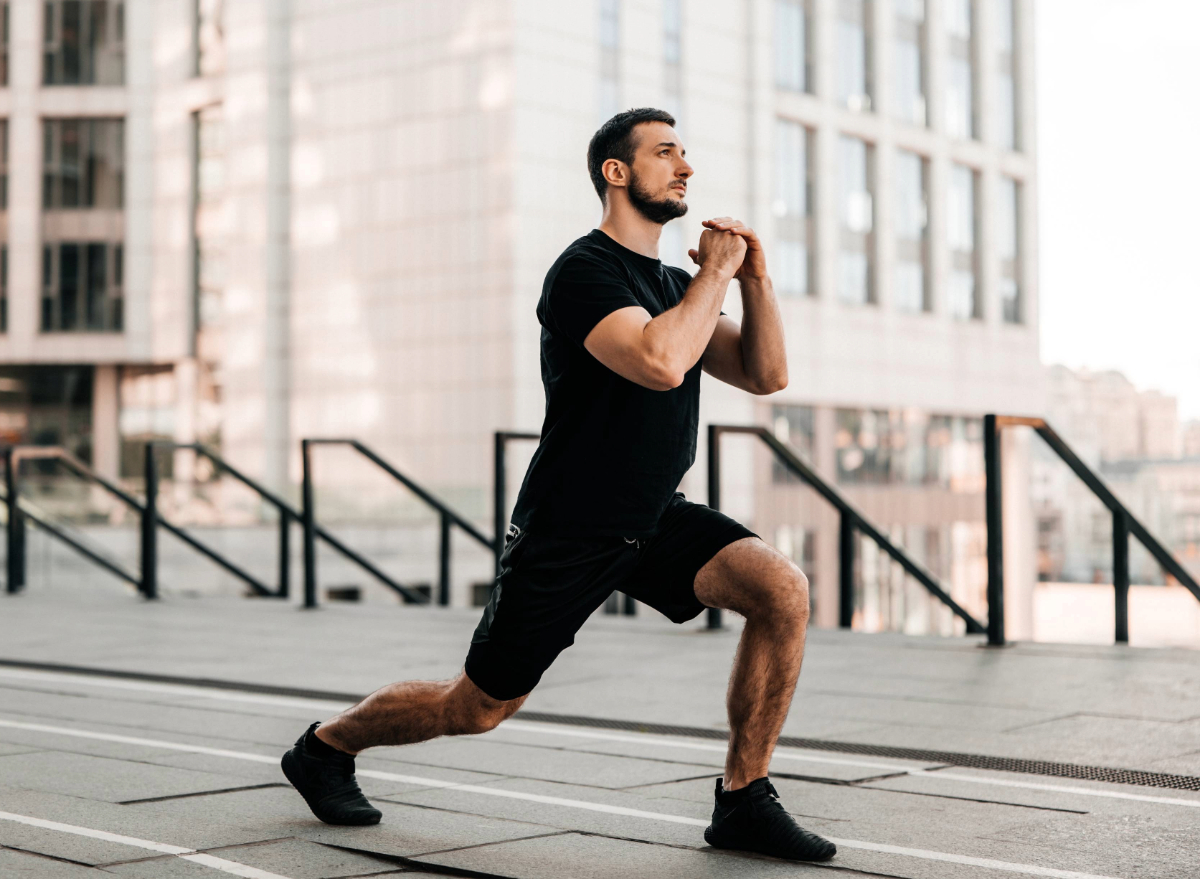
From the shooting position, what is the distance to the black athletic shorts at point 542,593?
371 centimetres

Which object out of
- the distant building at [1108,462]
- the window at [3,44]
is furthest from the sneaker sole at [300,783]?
the window at [3,44]

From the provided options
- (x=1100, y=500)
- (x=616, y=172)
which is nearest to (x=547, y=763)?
(x=616, y=172)

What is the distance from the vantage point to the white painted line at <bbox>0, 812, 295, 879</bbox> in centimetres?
361

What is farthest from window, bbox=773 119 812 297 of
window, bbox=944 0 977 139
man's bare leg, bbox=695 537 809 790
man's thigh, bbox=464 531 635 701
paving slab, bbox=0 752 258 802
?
man's thigh, bbox=464 531 635 701

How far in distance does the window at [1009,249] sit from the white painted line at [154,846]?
4418 centimetres

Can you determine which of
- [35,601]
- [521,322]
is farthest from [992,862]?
[521,322]

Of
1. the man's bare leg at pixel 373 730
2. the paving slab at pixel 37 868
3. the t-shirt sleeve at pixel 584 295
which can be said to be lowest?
the paving slab at pixel 37 868

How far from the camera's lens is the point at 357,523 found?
95.0 ft

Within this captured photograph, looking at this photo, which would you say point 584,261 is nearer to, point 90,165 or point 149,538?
point 149,538

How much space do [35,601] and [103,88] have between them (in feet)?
100

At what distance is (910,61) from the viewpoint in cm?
4325

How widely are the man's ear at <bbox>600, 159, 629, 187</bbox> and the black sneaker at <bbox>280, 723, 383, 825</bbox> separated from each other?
1618mm

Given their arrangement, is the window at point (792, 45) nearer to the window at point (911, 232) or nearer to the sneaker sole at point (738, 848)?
the window at point (911, 232)

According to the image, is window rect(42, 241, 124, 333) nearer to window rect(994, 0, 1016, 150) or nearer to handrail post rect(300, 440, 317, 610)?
window rect(994, 0, 1016, 150)
